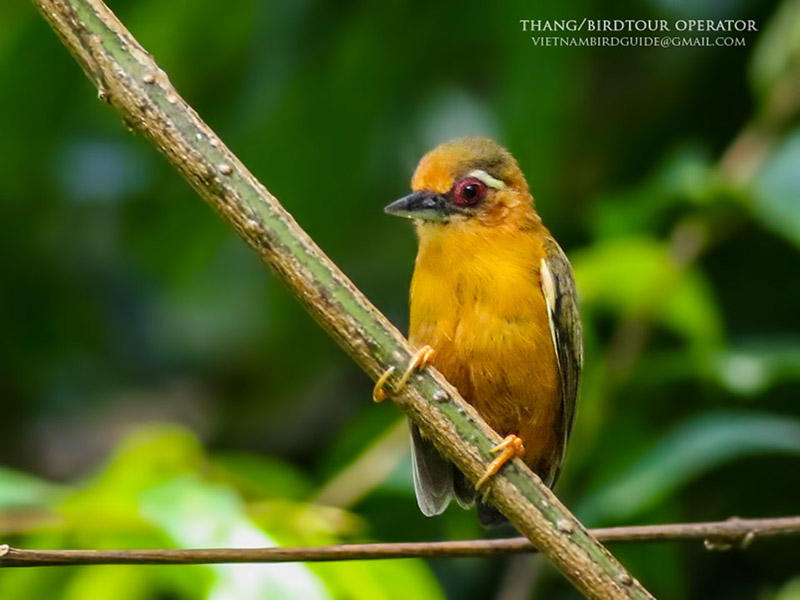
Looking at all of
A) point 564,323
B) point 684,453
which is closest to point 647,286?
point 684,453

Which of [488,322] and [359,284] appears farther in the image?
[359,284]

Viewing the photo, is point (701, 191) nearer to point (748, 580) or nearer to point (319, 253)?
point (748, 580)

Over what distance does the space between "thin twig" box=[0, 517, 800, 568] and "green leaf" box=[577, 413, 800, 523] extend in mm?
1081

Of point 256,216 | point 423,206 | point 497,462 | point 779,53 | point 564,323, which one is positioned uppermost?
point 779,53

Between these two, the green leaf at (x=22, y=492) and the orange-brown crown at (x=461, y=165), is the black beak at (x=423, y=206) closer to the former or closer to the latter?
the orange-brown crown at (x=461, y=165)

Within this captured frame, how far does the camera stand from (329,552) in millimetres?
2037

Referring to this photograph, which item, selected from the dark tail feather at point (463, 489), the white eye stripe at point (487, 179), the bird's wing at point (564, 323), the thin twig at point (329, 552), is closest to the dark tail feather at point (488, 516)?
the dark tail feather at point (463, 489)

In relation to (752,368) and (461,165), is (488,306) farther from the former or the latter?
(752,368)

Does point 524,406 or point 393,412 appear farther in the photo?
point 393,412

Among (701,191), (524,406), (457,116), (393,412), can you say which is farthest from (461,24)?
(524,406)

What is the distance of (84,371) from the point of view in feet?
19.0

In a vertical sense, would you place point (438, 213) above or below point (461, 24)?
below

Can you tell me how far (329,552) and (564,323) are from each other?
1.48 m

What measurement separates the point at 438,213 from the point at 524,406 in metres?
0.60
